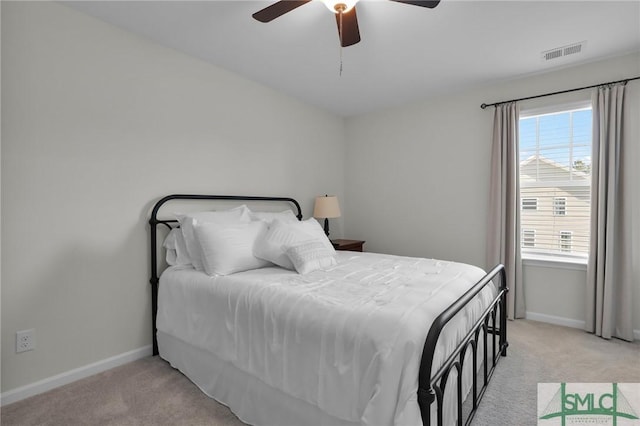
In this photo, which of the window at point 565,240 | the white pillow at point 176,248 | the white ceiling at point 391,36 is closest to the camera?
the white ceiling at point 391,36

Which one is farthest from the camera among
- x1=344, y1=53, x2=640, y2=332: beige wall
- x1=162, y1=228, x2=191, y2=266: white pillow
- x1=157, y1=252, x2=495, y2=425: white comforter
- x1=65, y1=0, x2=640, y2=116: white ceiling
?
x1=344, y1=53, x2=640, y2=332: beige wall

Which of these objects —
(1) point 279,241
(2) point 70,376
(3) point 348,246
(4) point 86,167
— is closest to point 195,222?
(1) point 279,241

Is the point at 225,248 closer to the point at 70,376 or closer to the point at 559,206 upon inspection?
the point at 70,376

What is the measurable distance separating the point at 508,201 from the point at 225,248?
2.79 metres

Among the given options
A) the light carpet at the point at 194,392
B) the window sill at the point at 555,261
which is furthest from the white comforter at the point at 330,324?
the window sill at the point at 555,261

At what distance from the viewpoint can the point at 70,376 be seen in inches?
83.7

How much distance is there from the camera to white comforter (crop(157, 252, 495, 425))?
4.12 feet

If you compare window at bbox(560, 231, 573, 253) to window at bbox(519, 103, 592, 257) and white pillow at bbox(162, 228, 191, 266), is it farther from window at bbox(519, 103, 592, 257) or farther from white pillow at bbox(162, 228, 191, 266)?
white pillow at bbox(162, 228, 191, 266)

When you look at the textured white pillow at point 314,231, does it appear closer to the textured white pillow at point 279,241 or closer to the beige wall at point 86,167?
the textured white pillow at point 279,241

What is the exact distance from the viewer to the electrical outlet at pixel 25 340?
193 cm

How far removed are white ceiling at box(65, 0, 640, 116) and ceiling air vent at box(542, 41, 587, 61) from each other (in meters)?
0.05

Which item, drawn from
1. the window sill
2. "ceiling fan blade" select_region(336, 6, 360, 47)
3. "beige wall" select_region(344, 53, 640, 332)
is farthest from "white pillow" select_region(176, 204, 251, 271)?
the window sill

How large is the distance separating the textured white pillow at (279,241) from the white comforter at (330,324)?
3.8 inches

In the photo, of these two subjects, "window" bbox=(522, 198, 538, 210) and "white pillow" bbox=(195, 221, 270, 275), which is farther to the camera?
"window" bbox=(522, 198, 538, 210)
